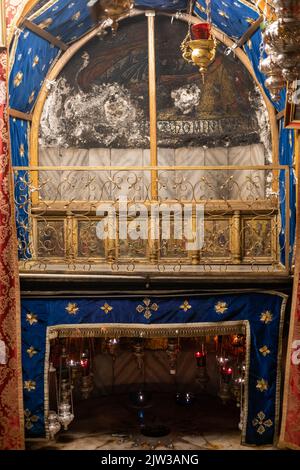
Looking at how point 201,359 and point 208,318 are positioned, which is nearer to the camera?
point 208,318

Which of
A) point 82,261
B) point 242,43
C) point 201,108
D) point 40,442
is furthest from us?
point 201,108

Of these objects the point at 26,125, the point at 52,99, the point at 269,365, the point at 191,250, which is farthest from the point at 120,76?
the point at 269,365

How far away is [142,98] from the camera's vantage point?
808cm

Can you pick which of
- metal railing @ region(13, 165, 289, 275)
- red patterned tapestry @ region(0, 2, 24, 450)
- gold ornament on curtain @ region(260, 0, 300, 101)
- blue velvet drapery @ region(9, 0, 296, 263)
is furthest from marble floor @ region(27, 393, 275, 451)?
gold ornament on curtain @ region(260, 0, 300, 101)

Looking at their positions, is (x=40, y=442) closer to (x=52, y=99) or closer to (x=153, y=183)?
(x=153, y=183)

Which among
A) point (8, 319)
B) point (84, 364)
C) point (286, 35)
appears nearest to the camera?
point (286, 35)

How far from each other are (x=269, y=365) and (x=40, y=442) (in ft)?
9.03

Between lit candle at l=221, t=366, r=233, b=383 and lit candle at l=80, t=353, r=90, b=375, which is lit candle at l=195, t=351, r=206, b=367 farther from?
lit candle at l=80, t=353, r=90, b=375

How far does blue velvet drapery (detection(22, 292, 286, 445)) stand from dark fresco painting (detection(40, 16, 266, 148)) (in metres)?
2.79

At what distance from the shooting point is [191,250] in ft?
23.6

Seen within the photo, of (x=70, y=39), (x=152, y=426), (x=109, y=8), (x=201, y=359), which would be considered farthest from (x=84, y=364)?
(x=109, y=8)

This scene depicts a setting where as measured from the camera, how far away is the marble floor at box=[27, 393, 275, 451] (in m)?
6.49

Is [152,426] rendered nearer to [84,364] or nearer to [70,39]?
[84,364]

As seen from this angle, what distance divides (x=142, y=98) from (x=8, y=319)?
153 inches
